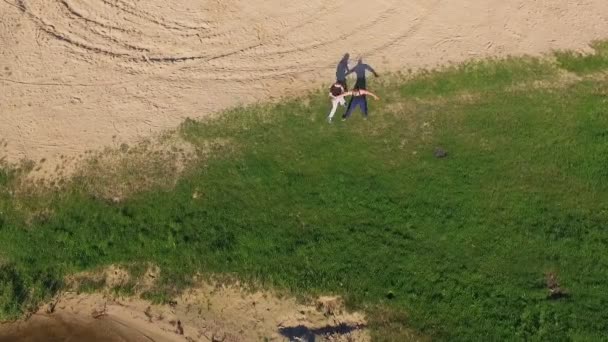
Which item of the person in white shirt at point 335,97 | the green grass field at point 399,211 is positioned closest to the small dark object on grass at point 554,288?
the green grass field at point 399,211

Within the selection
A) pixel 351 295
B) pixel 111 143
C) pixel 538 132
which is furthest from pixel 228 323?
pixel 538 132

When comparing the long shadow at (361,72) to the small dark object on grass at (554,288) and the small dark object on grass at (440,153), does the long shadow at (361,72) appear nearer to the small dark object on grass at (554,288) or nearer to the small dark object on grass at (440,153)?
the small dark object on grass at (440,153)

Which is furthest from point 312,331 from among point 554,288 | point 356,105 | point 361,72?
point 361,72

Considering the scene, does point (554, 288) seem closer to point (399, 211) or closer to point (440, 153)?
point (399, 211)

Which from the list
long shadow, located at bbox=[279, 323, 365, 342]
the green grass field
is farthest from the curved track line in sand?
long shadow, located at bbox=[279, 323, 365, 342]

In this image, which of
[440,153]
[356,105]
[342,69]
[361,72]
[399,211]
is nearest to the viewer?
[399,211]

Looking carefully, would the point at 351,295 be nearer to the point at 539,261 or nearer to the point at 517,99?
the point at 539,261
